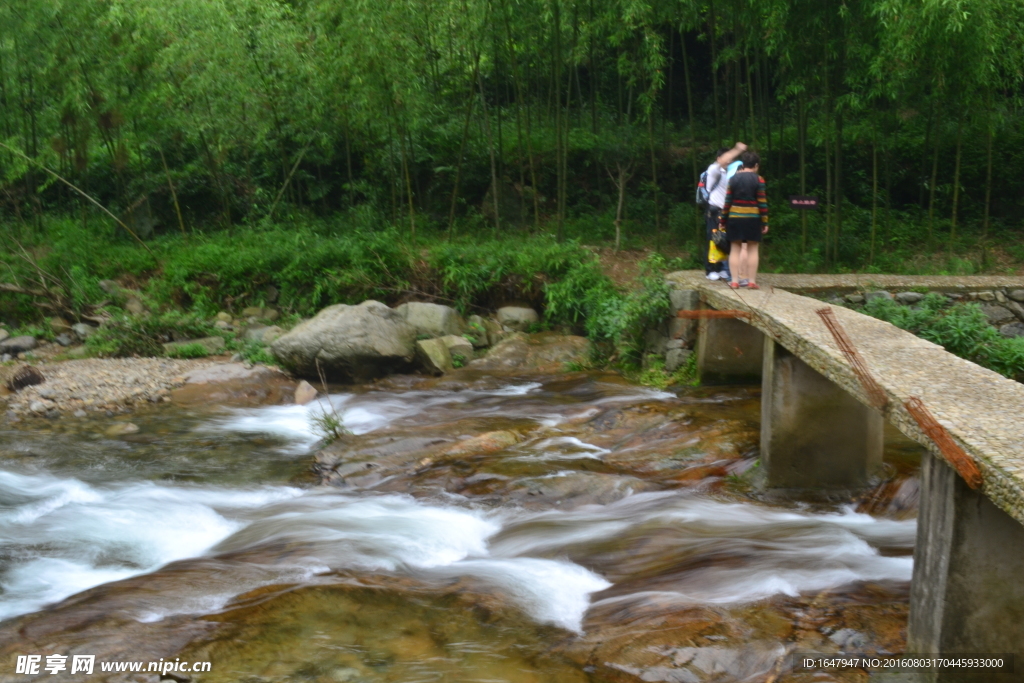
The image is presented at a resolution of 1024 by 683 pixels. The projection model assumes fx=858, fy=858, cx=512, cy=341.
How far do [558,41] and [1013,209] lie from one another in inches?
310

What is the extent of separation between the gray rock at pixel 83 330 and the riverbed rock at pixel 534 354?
17.3 feet

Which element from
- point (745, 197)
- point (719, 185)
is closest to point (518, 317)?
point (719, 185)

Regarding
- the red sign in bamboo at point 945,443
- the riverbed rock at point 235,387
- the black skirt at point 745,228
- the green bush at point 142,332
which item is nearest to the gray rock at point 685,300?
the black skirt at point 745,228

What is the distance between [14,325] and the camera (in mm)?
12039

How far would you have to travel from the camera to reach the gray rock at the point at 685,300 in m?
8.37

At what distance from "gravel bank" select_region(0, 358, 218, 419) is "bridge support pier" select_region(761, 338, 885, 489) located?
256 inches

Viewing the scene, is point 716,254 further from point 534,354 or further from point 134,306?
point 134,306

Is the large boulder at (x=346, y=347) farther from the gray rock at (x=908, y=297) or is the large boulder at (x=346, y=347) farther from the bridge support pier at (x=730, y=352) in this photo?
the gray rock at (x=908, y=297)

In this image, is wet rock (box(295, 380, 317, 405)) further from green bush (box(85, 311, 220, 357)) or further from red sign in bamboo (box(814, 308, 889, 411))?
red sign in bamboo (box(814, 308, 889, 411))

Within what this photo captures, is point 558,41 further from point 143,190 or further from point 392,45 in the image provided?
point 143,190

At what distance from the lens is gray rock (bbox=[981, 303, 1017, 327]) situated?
8.95m

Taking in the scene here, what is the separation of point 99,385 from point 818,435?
291 inches

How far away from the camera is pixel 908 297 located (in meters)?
8.73

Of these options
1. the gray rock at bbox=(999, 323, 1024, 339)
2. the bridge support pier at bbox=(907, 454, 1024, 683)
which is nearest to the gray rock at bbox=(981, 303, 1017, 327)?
the gray rock at bbox=(999, 323, 1024, 339)
